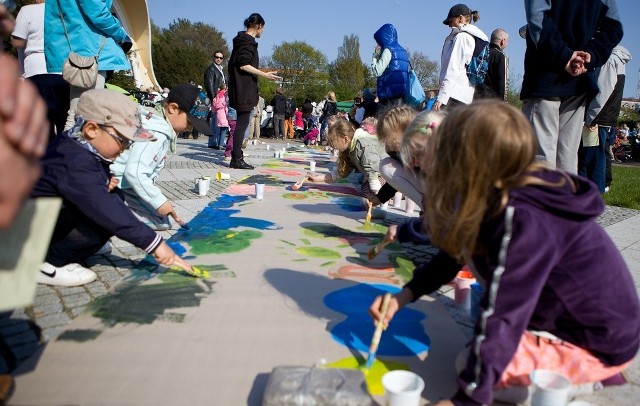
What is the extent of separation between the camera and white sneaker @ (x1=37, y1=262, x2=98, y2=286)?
2305mm

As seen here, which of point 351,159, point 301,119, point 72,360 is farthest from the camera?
point 301,119

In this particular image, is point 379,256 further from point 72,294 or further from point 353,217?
point 72,294

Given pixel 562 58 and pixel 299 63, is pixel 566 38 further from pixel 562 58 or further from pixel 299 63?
pixel 299 63

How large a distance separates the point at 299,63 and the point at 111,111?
50808 mm

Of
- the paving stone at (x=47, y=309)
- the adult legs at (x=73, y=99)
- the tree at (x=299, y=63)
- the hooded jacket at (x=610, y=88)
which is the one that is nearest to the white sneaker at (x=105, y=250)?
the paving stone at (x=47, y=309)

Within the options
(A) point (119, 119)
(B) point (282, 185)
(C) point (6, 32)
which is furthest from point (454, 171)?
(B) point (282, 185)

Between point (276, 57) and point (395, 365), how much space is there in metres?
53.3

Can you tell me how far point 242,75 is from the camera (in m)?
6.50

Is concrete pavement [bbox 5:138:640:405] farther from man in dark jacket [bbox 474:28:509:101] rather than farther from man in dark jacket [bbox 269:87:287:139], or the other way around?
man in dark jacket [bbox 269:87:287:139]

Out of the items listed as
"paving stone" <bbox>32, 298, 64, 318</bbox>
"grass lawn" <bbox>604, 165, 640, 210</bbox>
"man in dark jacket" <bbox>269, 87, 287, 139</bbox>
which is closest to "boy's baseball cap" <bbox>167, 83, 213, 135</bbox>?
"paving stone" <bbox>32, 298, 64, 318</bbox>

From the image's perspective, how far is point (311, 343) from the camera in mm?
1886

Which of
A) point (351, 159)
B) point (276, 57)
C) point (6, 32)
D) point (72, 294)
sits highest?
point (276, 57)

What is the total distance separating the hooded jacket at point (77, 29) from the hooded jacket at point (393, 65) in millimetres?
3048

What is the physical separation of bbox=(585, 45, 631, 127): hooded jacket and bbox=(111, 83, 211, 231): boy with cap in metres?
3.09
